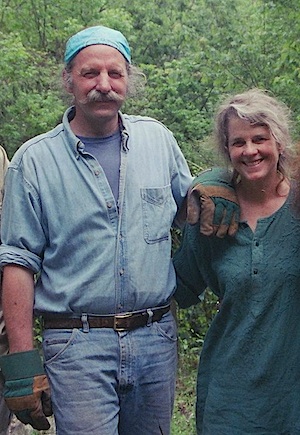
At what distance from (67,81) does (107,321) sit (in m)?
0.96

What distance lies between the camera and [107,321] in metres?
2.68

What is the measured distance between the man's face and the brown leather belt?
2.47 feet

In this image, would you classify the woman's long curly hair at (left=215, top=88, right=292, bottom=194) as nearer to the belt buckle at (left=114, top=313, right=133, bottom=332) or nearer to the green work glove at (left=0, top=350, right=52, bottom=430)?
the belt buckle at (left=114, top=313, right=133, bottom=332)

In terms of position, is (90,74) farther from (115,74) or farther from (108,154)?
(108,154)

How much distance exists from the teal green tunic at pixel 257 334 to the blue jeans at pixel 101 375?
0.27 meters

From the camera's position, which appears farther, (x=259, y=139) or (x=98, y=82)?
(x=98, y=82)

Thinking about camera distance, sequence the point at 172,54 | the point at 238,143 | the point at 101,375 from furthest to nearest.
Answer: the point at 172,54, the point at 101,375, the point at 238,143

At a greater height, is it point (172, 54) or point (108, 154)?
point (172, 54)

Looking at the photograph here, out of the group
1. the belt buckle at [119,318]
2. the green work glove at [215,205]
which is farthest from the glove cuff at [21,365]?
the green work glove at [215,205]

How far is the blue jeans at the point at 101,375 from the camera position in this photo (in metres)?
2.65

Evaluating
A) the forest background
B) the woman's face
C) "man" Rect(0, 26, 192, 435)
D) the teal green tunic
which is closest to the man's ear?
"man" Rect(0, 26, 192, 435)

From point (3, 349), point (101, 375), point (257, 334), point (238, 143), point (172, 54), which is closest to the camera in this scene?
point (257, 334)

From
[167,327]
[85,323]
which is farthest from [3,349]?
[167,327]

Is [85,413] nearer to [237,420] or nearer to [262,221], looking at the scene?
[237,420]
